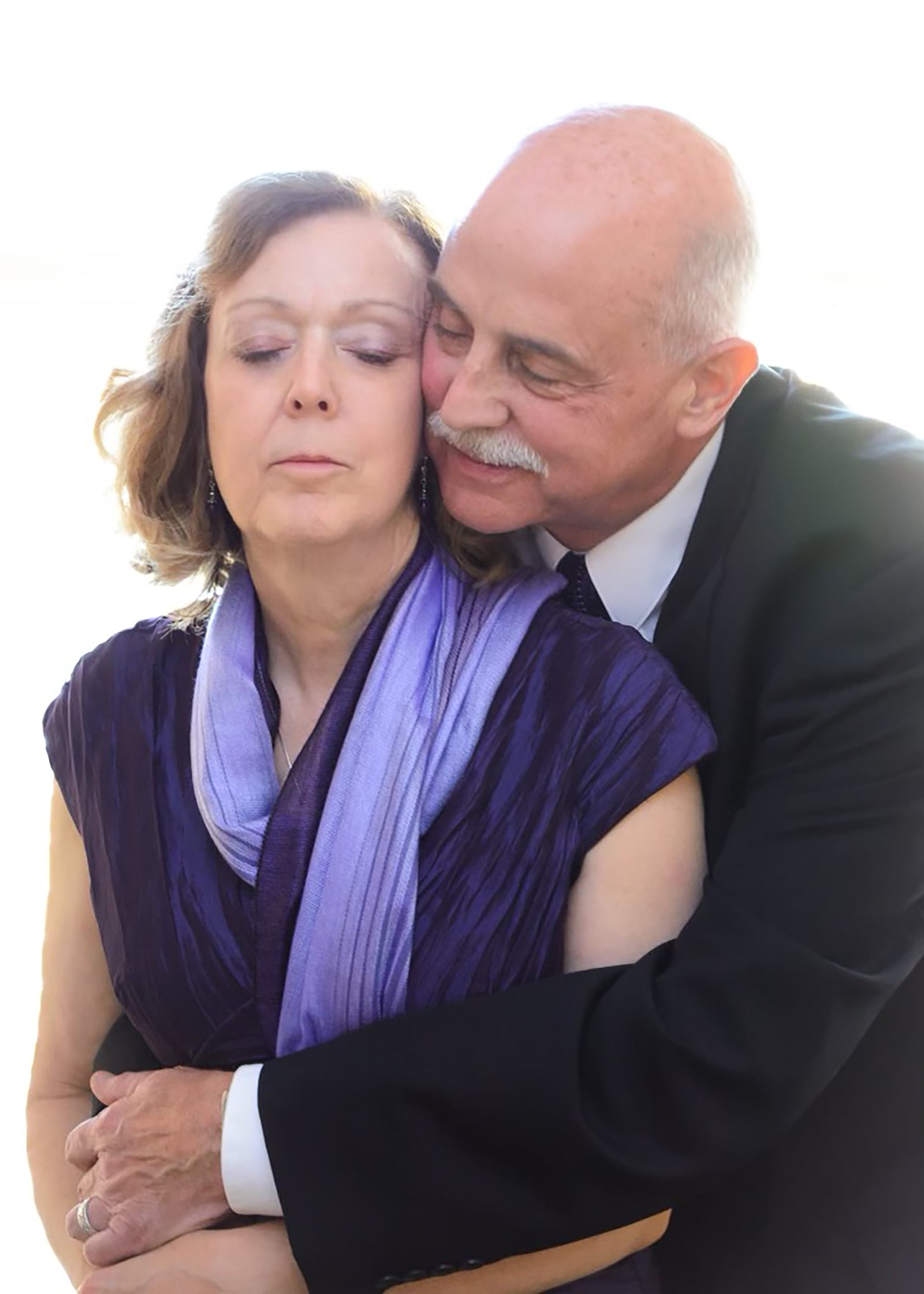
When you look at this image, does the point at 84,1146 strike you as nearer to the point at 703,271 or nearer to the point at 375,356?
the point at 375,356

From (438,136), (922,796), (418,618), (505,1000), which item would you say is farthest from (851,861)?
(438,136)

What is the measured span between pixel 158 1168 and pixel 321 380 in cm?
81

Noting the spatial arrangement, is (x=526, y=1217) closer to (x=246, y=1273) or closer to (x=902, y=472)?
(x=246, y=1273)

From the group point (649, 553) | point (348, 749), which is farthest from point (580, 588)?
point (348, 749)

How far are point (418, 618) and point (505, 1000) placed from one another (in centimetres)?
42

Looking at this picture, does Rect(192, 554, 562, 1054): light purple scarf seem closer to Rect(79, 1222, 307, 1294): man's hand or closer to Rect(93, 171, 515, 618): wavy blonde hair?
Rect(93, 171, 515, 618): wavy blonde hair

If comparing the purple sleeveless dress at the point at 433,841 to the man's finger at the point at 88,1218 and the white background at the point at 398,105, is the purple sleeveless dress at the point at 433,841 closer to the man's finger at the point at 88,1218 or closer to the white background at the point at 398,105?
the man's finger at the point at 88,1218

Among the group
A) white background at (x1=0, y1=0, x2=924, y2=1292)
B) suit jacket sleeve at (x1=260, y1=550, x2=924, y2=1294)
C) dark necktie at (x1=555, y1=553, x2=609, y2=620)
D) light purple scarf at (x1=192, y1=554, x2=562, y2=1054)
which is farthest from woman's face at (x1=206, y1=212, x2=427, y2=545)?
white background at (x1=0, y1=0, x2=924, y2=1292)

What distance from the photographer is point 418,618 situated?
1.54 m

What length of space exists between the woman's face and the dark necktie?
0.27 meters

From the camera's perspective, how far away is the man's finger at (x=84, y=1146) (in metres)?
1.49

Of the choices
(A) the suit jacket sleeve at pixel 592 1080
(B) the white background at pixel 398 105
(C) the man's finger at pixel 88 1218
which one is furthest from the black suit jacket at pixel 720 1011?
(B) the white background at pixel 398 105

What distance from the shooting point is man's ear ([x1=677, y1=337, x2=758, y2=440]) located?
1650 millimetres

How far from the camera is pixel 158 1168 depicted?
4.64 ft
